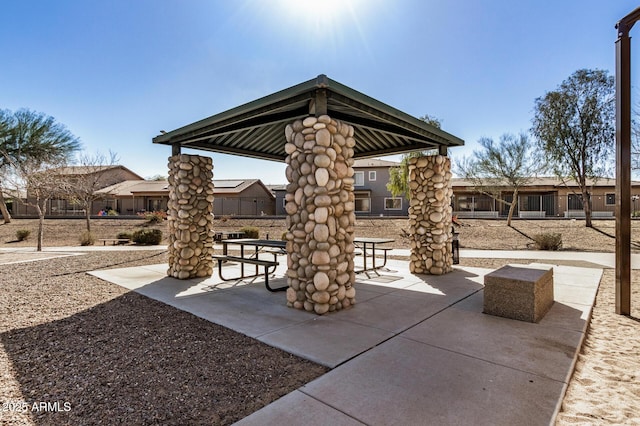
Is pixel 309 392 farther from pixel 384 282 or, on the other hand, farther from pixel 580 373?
pixel 384 282

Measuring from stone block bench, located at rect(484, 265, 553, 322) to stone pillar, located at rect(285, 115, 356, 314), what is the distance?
2.08 meters

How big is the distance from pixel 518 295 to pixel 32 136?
3654 centimetres

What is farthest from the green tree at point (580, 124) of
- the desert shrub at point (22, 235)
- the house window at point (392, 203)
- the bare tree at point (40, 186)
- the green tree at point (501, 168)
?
the desert shrub at point (22, 235)

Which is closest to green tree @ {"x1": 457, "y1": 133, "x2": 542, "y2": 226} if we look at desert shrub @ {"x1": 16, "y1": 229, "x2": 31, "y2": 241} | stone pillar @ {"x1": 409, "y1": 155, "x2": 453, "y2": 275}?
stone pillar @ {"x1": 409, "y1": 155, "x2": 453, "y2": 275}

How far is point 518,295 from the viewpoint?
4.55 meters

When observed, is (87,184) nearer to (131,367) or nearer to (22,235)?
(22,235)

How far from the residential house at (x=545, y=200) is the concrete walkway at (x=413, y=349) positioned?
2365 centimetres

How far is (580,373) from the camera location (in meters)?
3.10

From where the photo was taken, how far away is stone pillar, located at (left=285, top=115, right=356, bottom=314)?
4.82m

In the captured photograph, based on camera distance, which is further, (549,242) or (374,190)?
(374,190)

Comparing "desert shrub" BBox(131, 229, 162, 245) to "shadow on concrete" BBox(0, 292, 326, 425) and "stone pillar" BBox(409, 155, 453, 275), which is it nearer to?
"shadow on concrete" BBox(0, 292, 326, 425)

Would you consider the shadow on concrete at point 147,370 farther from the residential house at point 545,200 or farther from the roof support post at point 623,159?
the residential house at point 545,200

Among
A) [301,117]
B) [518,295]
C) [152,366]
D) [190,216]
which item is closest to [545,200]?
[518,295]

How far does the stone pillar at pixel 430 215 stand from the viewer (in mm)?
Answer: 7625
